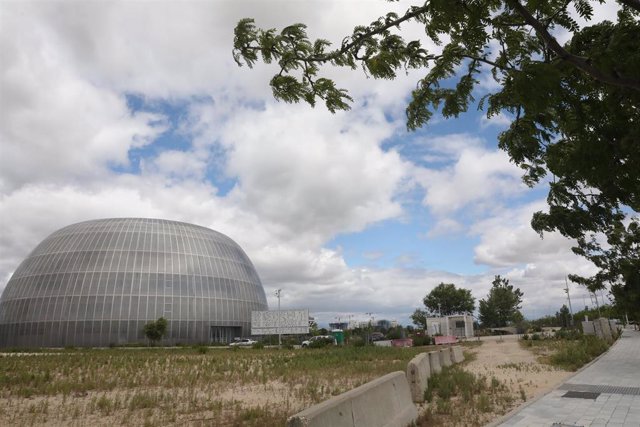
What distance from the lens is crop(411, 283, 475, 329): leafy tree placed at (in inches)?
4131

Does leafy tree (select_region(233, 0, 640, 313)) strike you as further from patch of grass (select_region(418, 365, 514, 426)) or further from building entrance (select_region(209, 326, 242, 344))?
building entrance (select_region(209, 326, 242, 344))

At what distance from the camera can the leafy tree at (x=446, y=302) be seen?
10494cm

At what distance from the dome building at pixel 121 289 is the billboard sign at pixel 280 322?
859 cm

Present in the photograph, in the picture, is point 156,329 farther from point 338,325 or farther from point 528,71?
point 338,325

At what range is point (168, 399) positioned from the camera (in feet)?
41.0

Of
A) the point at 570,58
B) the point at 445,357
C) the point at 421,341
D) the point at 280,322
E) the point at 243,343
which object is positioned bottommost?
the point at 421,341

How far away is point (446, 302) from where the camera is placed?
105938 mm

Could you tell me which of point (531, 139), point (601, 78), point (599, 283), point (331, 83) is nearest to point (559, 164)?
point (531, 139)

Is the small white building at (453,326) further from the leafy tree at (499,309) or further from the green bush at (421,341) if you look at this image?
the leafy tree at (499,309)

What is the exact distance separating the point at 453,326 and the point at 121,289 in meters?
49.8

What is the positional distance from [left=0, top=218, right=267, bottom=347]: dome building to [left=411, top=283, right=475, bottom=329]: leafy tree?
49560 millimetres

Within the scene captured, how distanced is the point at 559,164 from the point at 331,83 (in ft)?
12.4

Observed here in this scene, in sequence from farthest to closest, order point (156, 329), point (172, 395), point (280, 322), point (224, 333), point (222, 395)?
point (224, 333) → point (280, 322) → point (156, 329) → point (222, 395) → point (172, 395)

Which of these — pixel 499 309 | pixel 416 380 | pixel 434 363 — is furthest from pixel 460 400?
pixel 499 309
